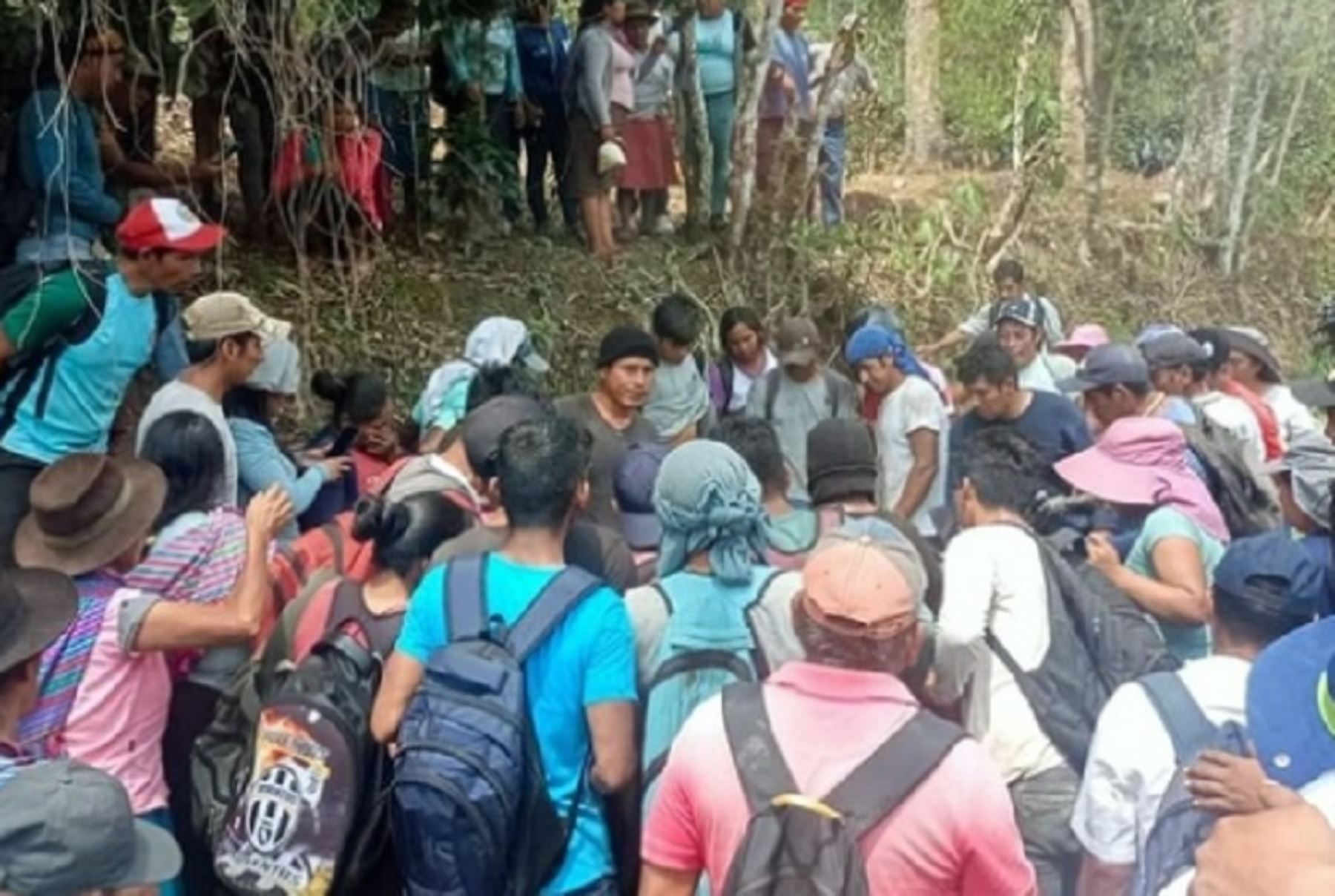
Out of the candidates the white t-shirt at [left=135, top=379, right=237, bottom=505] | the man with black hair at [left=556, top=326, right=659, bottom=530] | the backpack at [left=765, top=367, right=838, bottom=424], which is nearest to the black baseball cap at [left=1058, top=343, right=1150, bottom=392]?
the backpack at [left=765, top=367, right=838, bottom=424]

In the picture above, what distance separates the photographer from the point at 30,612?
2.82 meters

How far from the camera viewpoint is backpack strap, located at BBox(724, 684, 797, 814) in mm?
2553

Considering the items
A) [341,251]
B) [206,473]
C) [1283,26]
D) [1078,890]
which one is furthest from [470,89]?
[1283,26]

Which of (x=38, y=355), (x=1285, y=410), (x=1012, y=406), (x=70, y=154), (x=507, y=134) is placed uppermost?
(x=70, y=154)

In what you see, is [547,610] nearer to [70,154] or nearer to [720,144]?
[70,154]

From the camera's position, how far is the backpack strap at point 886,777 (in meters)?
2.50

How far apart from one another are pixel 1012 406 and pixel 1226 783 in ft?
11.8

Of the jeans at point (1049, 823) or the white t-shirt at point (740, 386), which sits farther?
the white t-shirt at point (740, 386)

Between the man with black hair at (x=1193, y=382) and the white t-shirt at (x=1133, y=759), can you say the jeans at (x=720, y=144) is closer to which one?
the man with black hair at (x=1193, y=382)

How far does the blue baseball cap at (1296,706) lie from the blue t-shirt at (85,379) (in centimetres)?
344

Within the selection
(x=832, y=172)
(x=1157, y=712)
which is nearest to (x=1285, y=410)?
(x=1157, y=712)

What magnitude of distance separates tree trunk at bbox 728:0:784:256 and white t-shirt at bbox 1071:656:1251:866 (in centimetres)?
754

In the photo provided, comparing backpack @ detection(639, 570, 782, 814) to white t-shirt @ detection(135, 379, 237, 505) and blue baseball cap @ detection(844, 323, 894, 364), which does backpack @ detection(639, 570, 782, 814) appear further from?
blue baseball cap @ detection(844, 323, 894, 364)

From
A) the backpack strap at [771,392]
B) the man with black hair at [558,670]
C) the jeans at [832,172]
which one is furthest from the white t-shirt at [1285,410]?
the jeans at [832,172]
